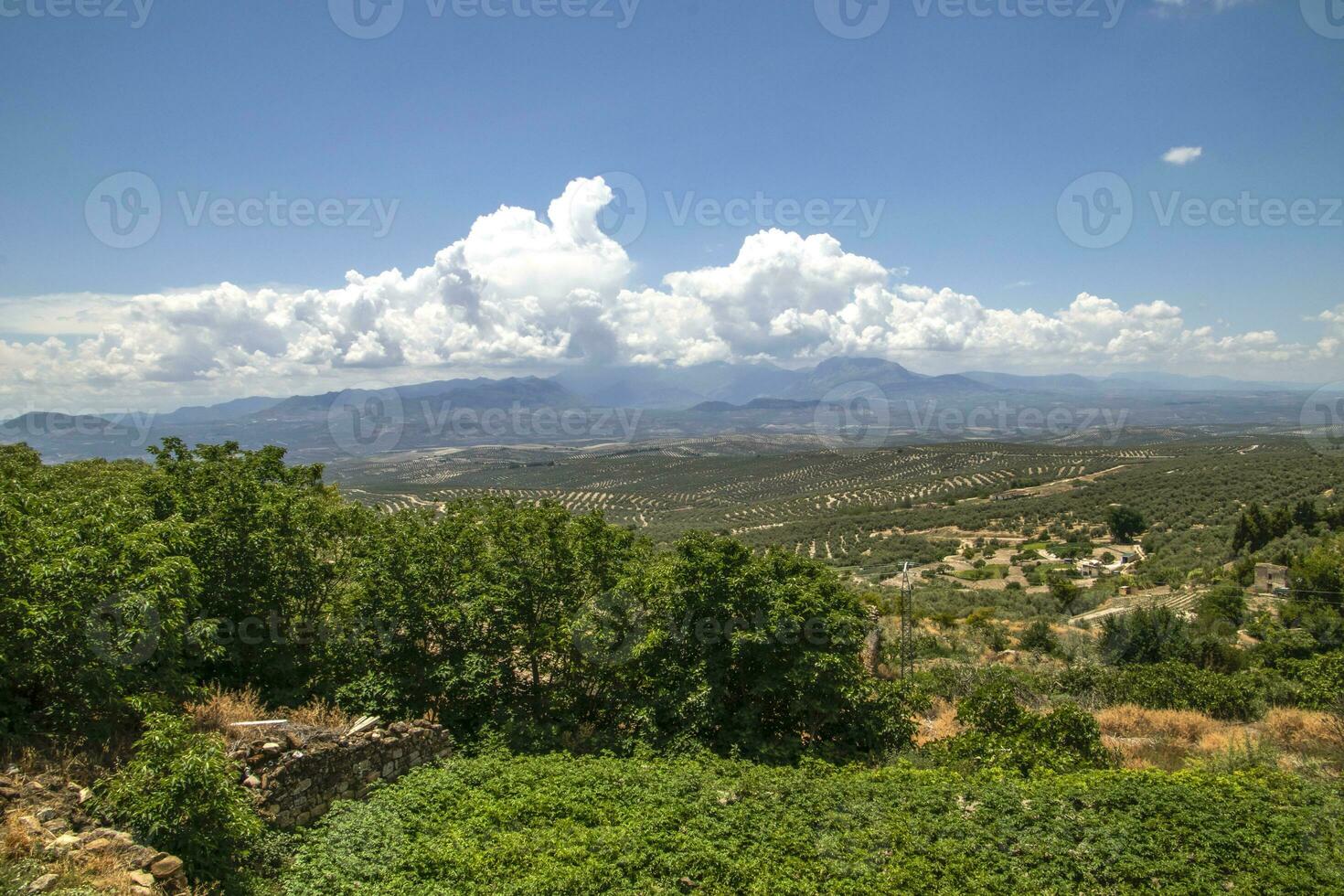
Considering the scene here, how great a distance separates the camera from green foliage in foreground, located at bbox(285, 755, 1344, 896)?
764cm

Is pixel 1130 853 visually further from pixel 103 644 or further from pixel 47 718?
pixel 47 718

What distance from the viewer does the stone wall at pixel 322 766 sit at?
9398 millimetres

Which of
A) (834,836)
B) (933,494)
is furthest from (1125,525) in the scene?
(834,836)

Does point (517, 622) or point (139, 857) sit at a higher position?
point (517, 622)

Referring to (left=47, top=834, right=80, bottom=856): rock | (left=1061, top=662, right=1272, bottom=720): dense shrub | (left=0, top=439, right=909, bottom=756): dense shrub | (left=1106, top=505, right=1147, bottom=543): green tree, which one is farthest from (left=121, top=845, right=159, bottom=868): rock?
(left=1106, top=505, right=1147, bottom=543): green tree

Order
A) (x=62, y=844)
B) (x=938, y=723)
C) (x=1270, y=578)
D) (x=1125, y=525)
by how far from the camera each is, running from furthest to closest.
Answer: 1. (x=1125, y=525)
2. (x=1270, y=578)
3. (x=938, y=723)
4. (x=62, y=844)

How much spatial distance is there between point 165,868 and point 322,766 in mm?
2932

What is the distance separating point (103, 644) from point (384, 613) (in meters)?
4.72

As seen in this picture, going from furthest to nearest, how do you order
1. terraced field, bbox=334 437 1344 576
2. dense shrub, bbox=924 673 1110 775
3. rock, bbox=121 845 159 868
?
terraced field, bbox=334 437 1344 576 < dense shrub, bbox=924 673 1110 775 < rock, bbox=121 845 159 868

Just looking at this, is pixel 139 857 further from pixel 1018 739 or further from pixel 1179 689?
pixel 1179 689

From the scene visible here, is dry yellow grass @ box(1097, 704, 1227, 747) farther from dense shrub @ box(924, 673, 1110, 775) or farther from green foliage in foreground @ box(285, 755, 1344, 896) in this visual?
green foliage in foreground @ box(285, 755, 1344, 896)

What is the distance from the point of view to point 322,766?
1007cm

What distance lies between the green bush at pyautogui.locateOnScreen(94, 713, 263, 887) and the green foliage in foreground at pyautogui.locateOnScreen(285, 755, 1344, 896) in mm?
1032

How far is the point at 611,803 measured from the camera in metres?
9.79
